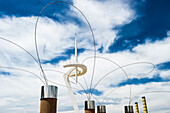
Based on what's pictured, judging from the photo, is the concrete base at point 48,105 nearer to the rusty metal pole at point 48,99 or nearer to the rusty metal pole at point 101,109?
the rusty metal pole at point 48,99

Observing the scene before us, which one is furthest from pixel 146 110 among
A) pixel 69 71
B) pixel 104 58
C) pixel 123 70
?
pixel 69 71

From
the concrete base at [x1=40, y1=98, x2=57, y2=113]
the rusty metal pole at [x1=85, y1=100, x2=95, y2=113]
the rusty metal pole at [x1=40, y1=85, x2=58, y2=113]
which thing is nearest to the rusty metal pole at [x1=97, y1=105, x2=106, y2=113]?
the rusty metal pole at [x1=85, y1=100, x2=95, y2=113]

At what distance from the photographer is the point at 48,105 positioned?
30.2 ft

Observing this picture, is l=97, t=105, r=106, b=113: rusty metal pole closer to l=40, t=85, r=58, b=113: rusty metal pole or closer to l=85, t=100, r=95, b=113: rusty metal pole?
l=85, t=100, r=95, b=113: rusty metal pole

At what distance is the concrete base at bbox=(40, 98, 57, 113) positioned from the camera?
9.12 metres

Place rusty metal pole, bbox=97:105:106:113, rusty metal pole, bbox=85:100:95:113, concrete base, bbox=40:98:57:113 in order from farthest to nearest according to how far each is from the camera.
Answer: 1. rusty metal pole, bbox=97:105:106:113
2. rusty metal pole, bbox=85:100:95:113
3. concrete base, bbox=40:98:57:113

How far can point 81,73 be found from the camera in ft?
65.3

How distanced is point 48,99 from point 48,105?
13.5 inches

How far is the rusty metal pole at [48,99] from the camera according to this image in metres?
9.16

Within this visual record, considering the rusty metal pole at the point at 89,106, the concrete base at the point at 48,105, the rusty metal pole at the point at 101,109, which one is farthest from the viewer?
the rusty metal pole at the point at 101,109

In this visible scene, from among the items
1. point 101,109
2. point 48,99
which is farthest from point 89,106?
Result: point 48,99

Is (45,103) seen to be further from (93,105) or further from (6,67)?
(93,105)

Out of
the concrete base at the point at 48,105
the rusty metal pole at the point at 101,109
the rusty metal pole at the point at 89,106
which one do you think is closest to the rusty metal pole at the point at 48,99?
the concrete base at the point at 48,105

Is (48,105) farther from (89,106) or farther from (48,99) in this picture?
(89,106)
